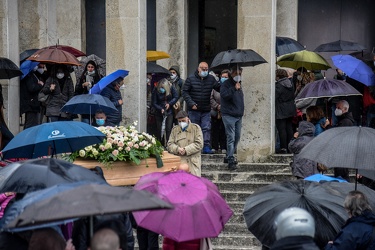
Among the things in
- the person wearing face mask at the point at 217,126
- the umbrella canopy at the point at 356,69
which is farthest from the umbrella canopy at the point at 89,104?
the umbrella canopy at the point at 356,69

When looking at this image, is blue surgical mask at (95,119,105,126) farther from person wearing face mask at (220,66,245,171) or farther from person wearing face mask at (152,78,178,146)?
person wearing face mask at (152,78,178,146)

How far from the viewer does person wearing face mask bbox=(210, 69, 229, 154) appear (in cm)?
1898

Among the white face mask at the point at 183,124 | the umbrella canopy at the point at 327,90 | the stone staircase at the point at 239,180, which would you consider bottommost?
the stone staircase at the point at 239,180

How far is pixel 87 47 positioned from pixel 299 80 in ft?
24.7

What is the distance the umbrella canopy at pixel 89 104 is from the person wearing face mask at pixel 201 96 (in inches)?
90.8

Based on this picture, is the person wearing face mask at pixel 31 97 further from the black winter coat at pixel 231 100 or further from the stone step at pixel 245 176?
the stone step at pixel 245 176

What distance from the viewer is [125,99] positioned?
1770 centimetres

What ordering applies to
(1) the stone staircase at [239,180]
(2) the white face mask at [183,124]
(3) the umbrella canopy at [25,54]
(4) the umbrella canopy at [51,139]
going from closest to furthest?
1. (4) the umbrella canopy at [51,139]
2. (1) the stone staircase at [239,180]
3. (2) the white face mask at [183,124]
4. (3) the umbrella canopy at [25,54]

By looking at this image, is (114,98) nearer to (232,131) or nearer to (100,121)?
(100,121)

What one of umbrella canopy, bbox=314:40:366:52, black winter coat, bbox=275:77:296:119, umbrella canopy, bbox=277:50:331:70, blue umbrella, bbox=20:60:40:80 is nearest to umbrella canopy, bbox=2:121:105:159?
black winter coat, bbox=275:77:296:119

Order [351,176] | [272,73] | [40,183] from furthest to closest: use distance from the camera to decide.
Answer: [272,73], [351,176], [40,183]

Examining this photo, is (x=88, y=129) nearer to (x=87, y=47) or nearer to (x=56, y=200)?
(x=56, y=200)

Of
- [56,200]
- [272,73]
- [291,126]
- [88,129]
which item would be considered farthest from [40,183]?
[291,126]

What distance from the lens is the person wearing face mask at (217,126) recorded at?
747 inches
